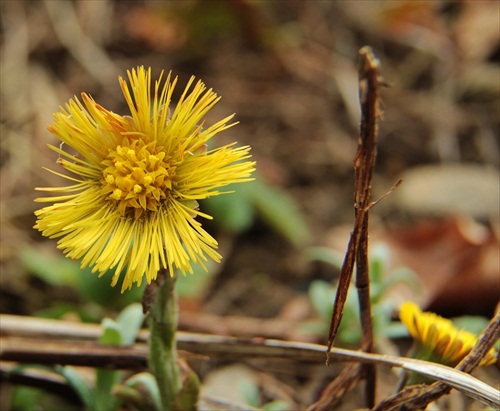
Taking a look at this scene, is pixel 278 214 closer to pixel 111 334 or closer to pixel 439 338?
pixel 111 334

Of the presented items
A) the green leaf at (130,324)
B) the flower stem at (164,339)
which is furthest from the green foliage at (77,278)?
the flower stem at (164,339)

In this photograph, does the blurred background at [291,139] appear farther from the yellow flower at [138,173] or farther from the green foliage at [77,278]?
the yellow flower at [138,173]

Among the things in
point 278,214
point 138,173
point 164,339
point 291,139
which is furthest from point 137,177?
point 291,139

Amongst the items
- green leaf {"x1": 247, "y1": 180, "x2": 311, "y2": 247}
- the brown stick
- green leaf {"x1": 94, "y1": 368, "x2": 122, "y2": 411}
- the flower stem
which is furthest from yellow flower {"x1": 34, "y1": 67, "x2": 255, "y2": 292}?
green leaf {"x1": 247, "y1": 180, "x2": 311, "y2": 247}

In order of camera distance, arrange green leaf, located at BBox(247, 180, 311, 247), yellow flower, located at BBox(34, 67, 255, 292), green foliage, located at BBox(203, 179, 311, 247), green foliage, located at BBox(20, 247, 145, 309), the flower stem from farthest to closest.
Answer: green leaf, located at BBox(247, 180, 311, 247)
green foliage, located at BBox(203, 179, 311, 247)
green foliage, located at BBox(20, 247, 145, 309)
the flower stem
yellow flower, located at BBox(34, 67, 255, 292)

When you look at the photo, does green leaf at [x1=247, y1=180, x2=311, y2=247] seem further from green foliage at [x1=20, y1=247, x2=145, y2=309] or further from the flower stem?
the flower stem

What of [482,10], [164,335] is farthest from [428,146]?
[164,335]
